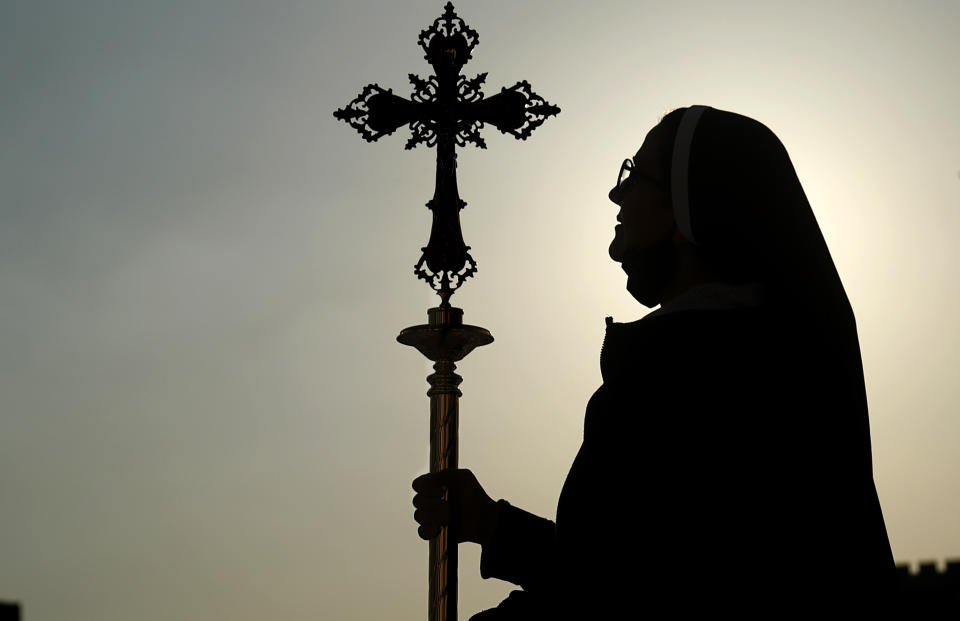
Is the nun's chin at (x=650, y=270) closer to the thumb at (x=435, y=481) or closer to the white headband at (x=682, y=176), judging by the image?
the white headband at (x=682, y=176)

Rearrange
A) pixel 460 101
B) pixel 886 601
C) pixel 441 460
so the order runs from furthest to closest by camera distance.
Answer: pixel 460 101
pixel 441 460
pixel 886 601

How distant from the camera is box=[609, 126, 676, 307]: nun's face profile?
425 centimetres

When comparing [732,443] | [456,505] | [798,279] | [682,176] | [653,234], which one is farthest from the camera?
[456,505]

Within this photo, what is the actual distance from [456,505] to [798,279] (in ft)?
6.24

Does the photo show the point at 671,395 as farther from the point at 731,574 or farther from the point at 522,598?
the point at 522,598

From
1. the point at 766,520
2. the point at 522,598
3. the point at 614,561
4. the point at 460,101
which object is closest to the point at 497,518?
the point at 522,598

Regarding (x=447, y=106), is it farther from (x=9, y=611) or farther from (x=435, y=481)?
(x=9, y=611)

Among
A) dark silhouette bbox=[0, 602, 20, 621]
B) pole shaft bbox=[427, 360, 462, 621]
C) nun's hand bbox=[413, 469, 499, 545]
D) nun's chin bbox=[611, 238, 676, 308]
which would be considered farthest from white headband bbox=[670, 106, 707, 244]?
dark silhouette bbox=[0, 602, 20, 621]

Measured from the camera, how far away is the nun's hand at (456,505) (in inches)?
189

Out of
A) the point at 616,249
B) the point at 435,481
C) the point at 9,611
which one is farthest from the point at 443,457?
the point at 9,611

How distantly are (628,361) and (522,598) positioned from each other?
97cm

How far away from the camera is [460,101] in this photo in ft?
21.9

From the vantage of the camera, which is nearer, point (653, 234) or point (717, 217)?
point (717, 217)

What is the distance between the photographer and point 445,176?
6266 millimetres
